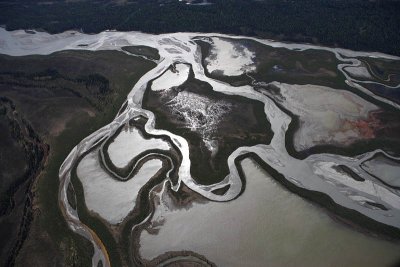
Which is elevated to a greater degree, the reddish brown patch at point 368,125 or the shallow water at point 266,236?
the reddish brown patch at point 368,125

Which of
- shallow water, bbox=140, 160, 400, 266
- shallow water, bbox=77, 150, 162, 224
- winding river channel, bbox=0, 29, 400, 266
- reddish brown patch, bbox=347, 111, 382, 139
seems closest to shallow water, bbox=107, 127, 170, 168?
winding river channel, bbox=0, 29, 400, 266

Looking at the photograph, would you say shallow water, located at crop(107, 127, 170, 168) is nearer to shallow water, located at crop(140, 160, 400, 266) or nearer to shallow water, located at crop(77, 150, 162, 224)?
shallow water, located at crop(77, 150, 162, 224)

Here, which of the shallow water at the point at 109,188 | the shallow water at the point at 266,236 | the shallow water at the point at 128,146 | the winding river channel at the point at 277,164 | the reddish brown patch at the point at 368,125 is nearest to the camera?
the shallow water at the point at 266,236

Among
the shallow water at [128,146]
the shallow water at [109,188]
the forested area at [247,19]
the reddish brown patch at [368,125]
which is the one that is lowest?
the shallow water at [109,188]

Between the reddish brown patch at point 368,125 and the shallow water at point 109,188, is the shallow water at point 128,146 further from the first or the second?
the reddish brown patch at point 368,125

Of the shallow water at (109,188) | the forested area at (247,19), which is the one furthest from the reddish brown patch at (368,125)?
the shallow water at (109,188)

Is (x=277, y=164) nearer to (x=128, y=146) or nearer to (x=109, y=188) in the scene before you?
(x=128, y=146)

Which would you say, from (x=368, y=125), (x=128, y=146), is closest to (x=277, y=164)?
(x=368, y=125)

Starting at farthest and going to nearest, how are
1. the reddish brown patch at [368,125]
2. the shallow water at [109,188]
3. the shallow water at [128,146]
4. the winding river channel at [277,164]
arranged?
1. the reddish brown patch at [368,125]
2. the shallow water at [128,146]
3. the shallow water at [109,188]
4. the winding river channel at [277,164]
